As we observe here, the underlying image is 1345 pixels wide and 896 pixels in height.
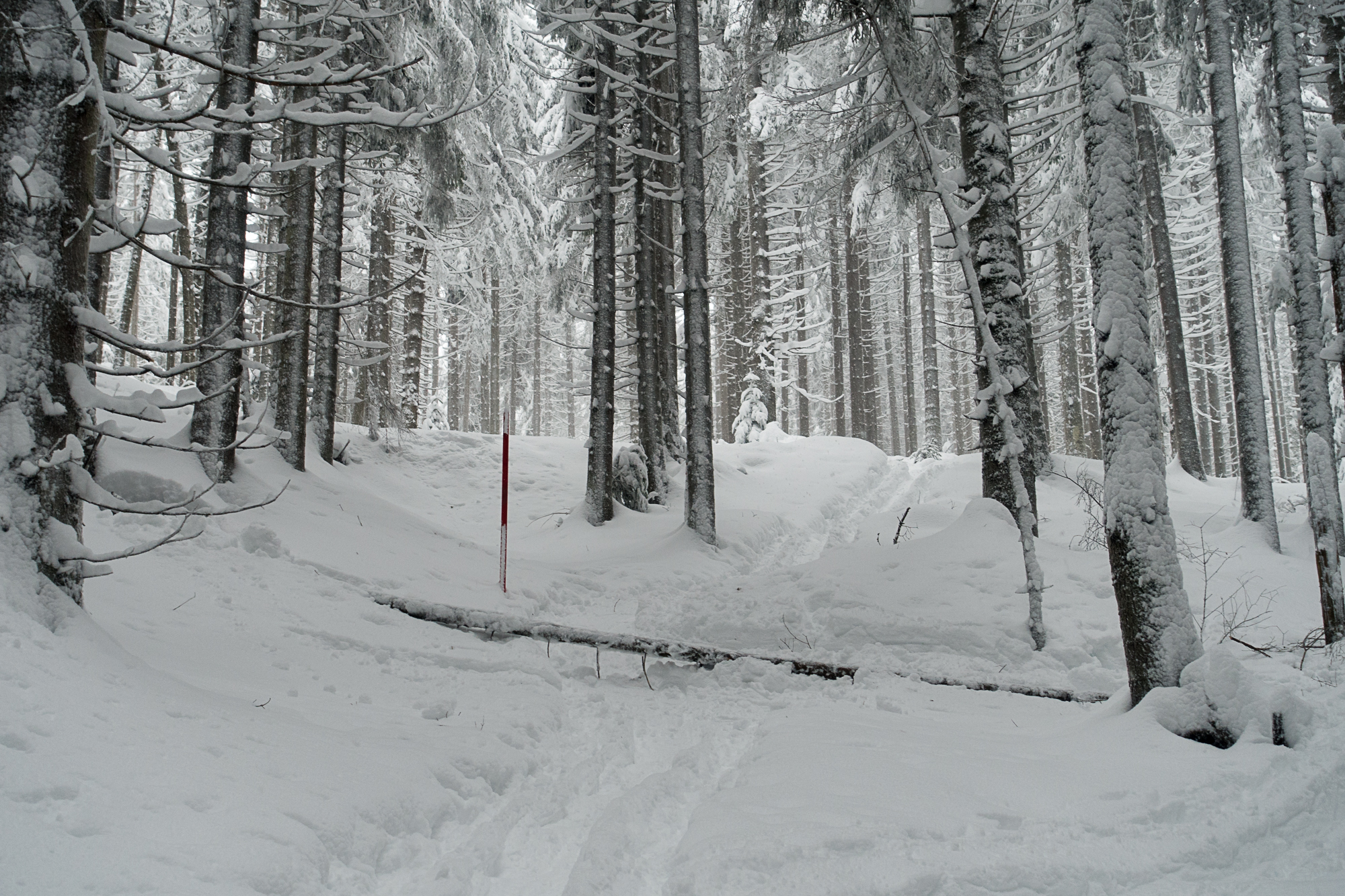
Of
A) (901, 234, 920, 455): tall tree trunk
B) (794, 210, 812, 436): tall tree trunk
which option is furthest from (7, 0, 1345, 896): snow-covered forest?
(901, 234, 920, 455): tall tree trunk

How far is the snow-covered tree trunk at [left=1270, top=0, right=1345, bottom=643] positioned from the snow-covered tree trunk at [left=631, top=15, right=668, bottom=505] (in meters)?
9.19

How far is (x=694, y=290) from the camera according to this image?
37.0 feet

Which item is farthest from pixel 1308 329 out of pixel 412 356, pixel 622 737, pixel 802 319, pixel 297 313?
pixel 802 319

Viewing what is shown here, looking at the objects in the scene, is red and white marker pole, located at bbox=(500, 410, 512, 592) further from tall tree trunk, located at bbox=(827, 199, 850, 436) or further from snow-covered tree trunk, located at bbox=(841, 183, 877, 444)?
tall tree trunk, located at bbox=(827, 199, 850, 436)

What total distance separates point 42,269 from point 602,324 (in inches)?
352

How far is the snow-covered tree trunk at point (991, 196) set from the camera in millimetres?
7137

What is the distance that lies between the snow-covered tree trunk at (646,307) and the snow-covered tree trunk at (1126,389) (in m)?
9.42

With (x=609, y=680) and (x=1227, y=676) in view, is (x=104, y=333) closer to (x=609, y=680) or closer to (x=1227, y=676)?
(x=609, y=680)

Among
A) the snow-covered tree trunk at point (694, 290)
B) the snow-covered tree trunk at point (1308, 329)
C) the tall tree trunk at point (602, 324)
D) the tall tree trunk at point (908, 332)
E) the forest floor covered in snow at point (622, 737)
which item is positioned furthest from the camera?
the tall tree trunk at point (908, 332)

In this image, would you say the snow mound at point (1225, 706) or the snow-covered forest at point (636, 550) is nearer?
the snow-covered forest at point (636, 550)

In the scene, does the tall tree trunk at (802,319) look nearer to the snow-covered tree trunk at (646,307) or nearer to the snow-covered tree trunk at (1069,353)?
the snow-covered tree trunk at (1069,353)

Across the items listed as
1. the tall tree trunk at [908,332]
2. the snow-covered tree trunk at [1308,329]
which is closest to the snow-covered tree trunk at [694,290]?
the snow-covered tree trunk at [1308,329]

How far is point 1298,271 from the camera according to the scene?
859cm

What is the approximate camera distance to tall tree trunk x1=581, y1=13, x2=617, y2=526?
38.8ft
